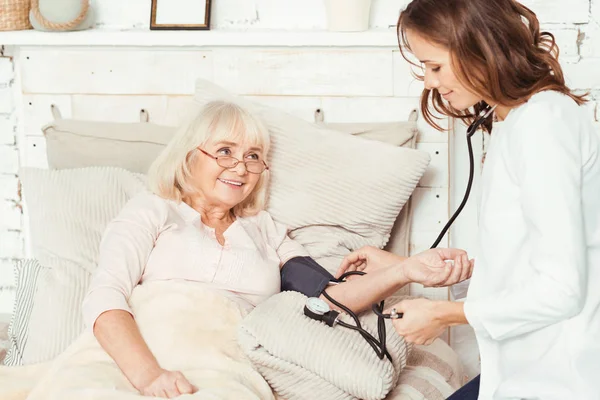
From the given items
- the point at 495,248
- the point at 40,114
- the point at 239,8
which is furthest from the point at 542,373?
the point at 40,114

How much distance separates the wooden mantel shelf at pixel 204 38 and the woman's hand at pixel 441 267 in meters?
0.76

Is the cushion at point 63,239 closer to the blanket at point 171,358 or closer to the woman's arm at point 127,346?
the blanket at point 171,358

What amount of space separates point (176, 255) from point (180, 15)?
0.82 meters

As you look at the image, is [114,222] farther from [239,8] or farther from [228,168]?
[239,8]

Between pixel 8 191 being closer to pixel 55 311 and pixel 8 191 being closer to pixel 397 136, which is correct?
pixel 55 311

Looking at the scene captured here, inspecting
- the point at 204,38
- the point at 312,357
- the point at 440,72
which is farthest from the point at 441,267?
the point at 204,38

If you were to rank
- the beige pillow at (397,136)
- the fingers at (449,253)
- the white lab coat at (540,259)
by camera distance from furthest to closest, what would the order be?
the beige pillow at (397,136) → the fingers at (449,253) → the white lab coat at (540,259)

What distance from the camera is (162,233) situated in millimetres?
1800

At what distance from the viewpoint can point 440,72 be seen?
134cm

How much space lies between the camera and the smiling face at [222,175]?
185cm

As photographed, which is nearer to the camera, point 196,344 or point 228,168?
point 196,344

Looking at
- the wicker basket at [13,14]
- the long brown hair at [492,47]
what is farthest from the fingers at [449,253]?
the wicker basket at [13,14]

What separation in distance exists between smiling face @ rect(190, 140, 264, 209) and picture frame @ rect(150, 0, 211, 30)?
1.72ft

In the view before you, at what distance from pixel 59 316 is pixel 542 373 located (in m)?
1.13
